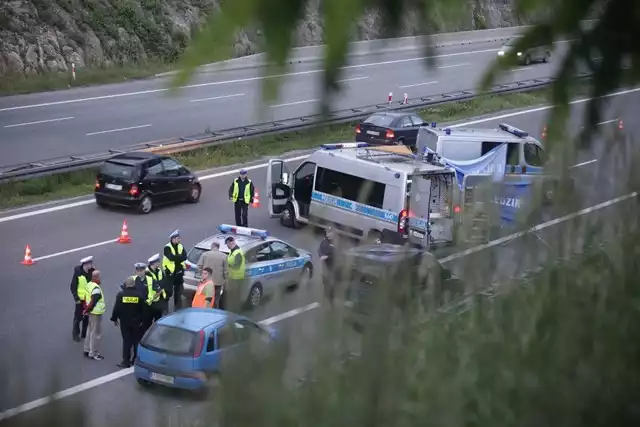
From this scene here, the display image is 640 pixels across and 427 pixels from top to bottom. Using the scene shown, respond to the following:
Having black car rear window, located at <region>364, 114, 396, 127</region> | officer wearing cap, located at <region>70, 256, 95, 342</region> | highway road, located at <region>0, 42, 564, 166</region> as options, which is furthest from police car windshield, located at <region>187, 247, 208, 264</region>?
black car rear window, located at <region>364, 114, 396, 127</region>

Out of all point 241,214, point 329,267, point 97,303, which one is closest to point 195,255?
point 97,303

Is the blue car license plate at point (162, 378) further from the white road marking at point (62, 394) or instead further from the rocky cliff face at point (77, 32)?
the rocky cliff face at point (77, 32)

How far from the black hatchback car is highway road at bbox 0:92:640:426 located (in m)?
0.30

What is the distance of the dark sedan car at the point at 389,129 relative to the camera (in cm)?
2587

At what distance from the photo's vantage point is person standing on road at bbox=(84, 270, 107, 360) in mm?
12836

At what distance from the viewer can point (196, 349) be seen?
4504 millimetres

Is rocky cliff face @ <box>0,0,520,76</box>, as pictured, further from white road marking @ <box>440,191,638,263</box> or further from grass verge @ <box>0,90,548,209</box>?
white road marking @ <box>440,191,638,263</box>

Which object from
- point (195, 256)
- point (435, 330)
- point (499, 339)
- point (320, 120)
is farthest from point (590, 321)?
point (195, 256)

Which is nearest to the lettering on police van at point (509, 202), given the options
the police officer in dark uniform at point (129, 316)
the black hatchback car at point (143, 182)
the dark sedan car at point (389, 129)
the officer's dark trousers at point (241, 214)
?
the police officer in dark uniform at point (129, 316)

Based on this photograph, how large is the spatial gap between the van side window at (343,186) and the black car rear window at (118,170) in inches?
169

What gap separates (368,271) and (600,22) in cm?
124

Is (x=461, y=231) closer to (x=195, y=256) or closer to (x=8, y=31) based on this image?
(x=195, y=256)

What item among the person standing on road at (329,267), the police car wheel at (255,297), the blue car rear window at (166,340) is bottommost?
the blue car rear window at (166,340)

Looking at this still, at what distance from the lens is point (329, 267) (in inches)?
147
